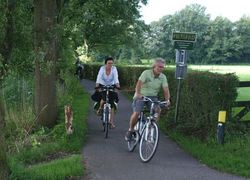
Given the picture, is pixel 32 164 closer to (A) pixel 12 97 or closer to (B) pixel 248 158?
(B) pixel 248 158

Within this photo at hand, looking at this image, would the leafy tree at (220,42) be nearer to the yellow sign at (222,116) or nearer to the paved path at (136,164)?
the paved path at (136,164)

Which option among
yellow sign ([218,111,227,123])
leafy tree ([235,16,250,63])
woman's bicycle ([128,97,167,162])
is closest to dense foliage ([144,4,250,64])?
leafy tree ([235,16,250,63])

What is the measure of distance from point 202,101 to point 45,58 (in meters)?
3.99

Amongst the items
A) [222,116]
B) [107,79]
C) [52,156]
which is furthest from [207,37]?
[52,156]

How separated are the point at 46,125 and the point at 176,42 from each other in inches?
159

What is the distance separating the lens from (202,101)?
11.4 metres

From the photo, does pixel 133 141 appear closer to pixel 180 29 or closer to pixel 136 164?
pixel 136 164

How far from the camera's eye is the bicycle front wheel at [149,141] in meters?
8.89

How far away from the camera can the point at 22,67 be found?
13.7m

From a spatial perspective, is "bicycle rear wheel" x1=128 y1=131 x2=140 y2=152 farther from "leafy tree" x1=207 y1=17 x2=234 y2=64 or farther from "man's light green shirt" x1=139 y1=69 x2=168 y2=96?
"leafy tree" x1=207 y1=17 x2=234 y2=64

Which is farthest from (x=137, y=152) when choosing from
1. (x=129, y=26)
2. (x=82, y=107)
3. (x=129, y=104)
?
(x=129, y=26)

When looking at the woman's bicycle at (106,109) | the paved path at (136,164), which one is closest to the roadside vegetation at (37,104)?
the paved path at (136,164)

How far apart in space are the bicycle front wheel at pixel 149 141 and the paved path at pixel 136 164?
148mm

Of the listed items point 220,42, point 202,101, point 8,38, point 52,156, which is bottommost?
point 52,156
